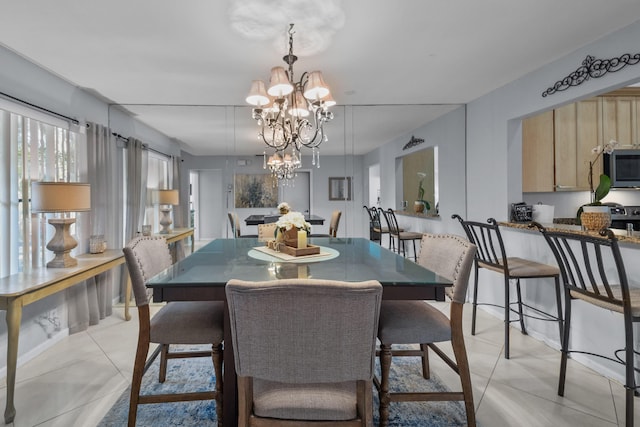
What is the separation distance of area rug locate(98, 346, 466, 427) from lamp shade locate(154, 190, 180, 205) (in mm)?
2103

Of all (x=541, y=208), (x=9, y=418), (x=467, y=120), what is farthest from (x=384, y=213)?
(x=9, y=418)

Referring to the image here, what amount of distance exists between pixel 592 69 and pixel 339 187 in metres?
2.43

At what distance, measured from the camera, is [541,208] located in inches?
123

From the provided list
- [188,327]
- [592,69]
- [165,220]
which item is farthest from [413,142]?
[188,327]

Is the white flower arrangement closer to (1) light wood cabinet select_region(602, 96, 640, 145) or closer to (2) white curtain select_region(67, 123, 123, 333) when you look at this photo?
(2) white curtain select_region(67, 123, 123, 333)

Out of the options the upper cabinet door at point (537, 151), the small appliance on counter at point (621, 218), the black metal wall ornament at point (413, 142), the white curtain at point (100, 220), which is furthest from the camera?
the black metal wall ornament at point (413, 142)

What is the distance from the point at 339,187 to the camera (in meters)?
4.00

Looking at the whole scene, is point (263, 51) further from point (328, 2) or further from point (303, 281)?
point (303, 281)

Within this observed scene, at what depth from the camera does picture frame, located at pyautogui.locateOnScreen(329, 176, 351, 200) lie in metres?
3.98

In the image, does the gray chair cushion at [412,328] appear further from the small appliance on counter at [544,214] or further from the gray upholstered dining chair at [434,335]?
the small appliance on counter at [544,214]

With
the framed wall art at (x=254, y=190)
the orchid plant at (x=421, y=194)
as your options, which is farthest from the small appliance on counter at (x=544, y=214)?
the framed wall art at (x=254, y=190)

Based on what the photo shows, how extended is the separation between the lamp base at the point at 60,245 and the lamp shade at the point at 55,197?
22cm

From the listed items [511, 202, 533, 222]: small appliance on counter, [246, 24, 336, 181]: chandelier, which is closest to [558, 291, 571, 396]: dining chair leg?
[511, 202, 533, 222]: small appliance on counter

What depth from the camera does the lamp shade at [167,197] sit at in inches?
156
